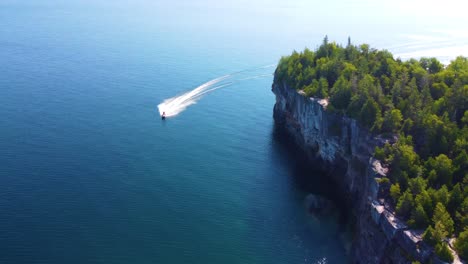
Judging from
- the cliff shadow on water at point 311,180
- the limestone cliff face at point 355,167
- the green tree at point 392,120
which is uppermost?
the green tree at point 392,120

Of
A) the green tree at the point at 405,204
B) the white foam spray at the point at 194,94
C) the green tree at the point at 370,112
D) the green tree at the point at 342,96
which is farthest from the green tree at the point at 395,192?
the white foam spray at the point at 194,94

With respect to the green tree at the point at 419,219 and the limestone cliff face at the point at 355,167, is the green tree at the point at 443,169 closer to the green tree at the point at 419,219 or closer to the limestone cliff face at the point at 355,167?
the limestone cliff face at the point at 355,167

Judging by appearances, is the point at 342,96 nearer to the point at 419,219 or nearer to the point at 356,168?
the point at 356,168

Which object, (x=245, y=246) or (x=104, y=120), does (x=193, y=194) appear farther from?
(x=104, y=120)

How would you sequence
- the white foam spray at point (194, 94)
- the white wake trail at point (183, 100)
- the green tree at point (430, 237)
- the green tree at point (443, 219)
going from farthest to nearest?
the white foam spray at point (194, 94), the white wake trail at point (183, 100), the green tree at point (443, 219), the green tree at point (430, 237)

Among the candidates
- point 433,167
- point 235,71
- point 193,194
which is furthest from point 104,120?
point 433,167

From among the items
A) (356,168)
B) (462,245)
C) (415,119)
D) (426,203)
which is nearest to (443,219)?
(426,203)

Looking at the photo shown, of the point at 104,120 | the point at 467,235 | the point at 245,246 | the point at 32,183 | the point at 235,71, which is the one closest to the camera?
the point at 467,235
